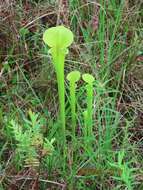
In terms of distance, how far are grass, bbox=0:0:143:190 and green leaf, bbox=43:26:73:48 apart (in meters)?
0.25

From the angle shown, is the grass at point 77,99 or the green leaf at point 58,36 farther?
the grass at point 77,99

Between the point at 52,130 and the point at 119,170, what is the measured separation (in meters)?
0.28

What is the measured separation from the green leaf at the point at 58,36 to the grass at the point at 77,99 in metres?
0.25

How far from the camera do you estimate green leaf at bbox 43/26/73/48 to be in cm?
104

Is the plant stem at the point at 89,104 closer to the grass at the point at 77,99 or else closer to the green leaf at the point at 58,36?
the grass at the point at 77,99

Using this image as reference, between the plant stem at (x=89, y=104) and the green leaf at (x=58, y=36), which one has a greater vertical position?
the green leaf at (x=58, y=36)

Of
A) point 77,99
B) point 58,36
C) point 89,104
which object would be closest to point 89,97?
point 89,104

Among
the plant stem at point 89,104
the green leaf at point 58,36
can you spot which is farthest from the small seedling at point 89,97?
the green leaf at point 58,36

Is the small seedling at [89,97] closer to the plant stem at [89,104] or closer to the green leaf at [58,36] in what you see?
the plant stem at [89,104]

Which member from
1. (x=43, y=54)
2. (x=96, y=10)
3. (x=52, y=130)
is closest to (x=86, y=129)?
(x=52, y=130)

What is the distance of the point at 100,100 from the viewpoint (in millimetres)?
1493

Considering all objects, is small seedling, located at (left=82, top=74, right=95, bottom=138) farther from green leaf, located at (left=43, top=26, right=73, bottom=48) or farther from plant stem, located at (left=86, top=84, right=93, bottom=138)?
green leaf, located at (left=43, top=26, right=73, bottom=48)

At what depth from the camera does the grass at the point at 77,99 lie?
130cm

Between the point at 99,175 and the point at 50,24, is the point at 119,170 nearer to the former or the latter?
the point at 99,175
